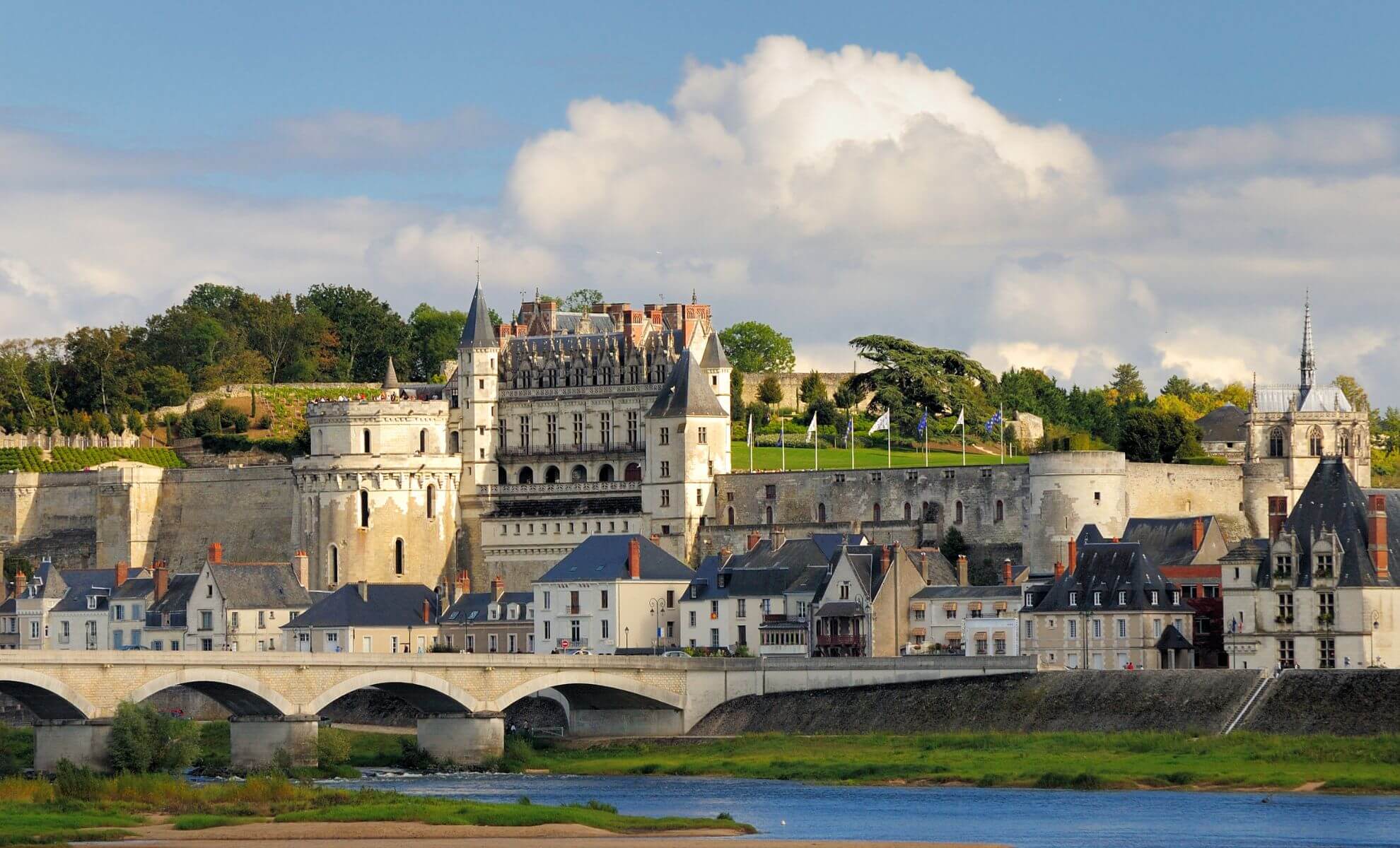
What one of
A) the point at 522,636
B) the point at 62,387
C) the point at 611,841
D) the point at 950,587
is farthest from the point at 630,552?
the point at 62,387

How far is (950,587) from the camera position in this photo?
80938 millimetres

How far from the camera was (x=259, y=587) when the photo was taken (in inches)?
3597

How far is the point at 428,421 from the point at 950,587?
2609 cm

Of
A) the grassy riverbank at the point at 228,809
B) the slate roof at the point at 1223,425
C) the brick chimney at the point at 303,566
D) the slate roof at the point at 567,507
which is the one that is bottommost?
the grassy riverbank at the point at 228,809

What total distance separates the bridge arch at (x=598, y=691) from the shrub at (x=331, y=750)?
4087 millimetres

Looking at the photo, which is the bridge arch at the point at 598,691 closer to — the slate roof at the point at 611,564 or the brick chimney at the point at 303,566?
the slate roof at the point at 611,564

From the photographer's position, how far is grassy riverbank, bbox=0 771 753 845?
186 feet

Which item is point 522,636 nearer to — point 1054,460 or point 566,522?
point 566,522

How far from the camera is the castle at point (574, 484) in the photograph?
93.3 meters

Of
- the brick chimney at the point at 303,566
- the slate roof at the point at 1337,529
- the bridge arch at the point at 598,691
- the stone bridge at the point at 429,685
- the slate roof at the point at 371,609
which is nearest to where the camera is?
the stone bridge at the point at 429,685

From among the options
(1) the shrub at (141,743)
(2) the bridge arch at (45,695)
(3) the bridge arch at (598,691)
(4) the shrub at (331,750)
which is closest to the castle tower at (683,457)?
(3) the bridge arch at (598,691)

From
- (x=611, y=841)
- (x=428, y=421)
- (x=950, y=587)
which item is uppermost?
(x=428, y=421)

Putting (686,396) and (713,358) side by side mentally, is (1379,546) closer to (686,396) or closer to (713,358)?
(686,396)

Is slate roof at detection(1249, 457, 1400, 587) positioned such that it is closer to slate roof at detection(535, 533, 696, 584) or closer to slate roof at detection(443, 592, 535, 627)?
slate roof at detection(535, 533, 696, 584)
